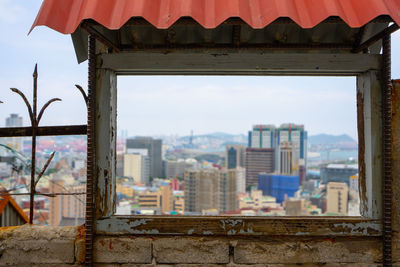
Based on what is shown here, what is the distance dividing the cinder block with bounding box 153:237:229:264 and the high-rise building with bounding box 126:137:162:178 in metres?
73.4

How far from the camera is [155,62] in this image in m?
2.27

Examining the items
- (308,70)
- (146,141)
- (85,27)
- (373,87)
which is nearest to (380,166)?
(373,87)

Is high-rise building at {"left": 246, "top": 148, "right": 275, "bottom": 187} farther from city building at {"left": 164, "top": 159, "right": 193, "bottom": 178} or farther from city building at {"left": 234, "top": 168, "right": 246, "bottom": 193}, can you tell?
city building at {"left": 164, "top": 159, "right": 193, "bottom": 178}

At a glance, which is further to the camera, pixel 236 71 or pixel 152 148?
pixel 152 148

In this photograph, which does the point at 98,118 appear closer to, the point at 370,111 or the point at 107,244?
the point at 107,244

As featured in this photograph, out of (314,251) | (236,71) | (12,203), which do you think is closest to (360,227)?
(314,251)

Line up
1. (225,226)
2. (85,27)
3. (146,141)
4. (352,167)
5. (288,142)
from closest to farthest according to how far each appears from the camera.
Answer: (85,27) < (225,226) < (352,167) < (146,141) < (288,142)

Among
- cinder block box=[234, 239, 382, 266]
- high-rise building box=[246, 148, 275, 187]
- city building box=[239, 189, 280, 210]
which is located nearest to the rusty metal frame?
cinder block box=[234, 239, 382, 266]

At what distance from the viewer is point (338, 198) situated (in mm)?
60062

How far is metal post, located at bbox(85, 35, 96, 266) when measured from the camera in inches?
86.6

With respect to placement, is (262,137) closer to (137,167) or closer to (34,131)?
(137,167)

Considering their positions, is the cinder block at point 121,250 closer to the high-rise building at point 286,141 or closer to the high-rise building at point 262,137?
the high-rise building at point 286,141

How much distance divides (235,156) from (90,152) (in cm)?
8517

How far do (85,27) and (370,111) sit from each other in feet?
6.38
